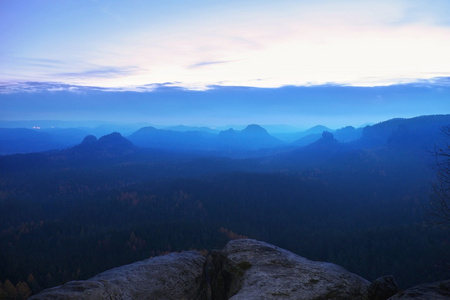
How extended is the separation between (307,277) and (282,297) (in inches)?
121

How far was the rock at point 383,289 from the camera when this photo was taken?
14.7m

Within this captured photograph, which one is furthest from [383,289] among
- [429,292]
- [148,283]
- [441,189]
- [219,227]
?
[219,227]

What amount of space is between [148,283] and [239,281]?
24.8ft

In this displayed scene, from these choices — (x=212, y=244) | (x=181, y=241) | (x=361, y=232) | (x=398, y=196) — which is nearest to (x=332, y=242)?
(x=361, y=232)

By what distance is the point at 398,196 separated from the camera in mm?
168625

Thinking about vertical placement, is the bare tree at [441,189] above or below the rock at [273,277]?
above

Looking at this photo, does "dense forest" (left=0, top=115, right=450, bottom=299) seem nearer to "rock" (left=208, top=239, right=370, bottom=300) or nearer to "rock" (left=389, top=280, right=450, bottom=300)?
"rock" (left=208, top=239, right=370, bottom=300)

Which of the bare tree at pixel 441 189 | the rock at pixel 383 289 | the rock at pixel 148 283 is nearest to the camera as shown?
the rock at pixel 383 289

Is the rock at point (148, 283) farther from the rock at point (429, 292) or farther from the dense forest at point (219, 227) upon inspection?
the dense forest at point (219, 227)

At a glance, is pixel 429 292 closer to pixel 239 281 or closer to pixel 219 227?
pixel 239 281

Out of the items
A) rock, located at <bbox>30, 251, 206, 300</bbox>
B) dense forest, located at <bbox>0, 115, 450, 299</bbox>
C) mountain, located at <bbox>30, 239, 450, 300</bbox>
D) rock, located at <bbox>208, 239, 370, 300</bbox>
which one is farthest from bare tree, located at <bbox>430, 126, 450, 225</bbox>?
rock, located at <bbox>30, 251, 206, 300</bbox>

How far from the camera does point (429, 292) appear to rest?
12297 mm

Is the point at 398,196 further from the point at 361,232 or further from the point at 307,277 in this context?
the point at 307,277

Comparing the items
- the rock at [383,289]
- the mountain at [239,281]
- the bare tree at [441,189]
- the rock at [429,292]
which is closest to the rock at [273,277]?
the mountain at [239,281]
